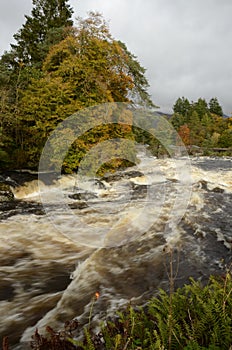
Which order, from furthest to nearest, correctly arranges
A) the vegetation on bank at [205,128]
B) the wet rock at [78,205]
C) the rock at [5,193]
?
the vegetation on bank at [205,128], the rock at [5,193], the wet rock at [78,205]

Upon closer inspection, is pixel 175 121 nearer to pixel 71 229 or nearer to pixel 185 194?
pixel 185 194

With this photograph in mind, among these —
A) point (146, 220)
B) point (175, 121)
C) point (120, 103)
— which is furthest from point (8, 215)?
point (175, 121)

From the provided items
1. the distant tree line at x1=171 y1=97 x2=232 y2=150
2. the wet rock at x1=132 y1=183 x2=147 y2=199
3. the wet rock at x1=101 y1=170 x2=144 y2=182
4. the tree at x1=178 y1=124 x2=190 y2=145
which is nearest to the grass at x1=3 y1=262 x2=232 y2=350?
the wet rock at x1=132 y1=183 x2=147 y2=199

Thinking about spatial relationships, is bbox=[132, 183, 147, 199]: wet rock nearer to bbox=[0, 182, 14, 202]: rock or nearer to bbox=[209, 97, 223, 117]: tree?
bbox=[0, 182, 14, 202]: rock

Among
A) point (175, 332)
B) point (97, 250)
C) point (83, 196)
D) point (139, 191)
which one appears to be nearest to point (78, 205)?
point (83, 196)

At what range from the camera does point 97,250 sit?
5184mm

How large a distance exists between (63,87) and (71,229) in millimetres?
7780

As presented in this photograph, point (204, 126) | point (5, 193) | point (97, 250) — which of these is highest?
point (204, 126)

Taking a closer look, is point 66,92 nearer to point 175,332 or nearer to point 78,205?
point 78,205

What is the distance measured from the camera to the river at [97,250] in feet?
11.1

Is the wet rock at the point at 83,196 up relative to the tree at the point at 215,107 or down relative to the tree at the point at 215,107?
down

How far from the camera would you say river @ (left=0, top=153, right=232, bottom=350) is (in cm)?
340

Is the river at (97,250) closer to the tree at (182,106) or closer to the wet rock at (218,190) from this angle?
the wet rock at (218,190)

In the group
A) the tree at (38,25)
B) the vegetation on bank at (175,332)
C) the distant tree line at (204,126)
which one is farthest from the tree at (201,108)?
the vegetation on bank at (175,332)
